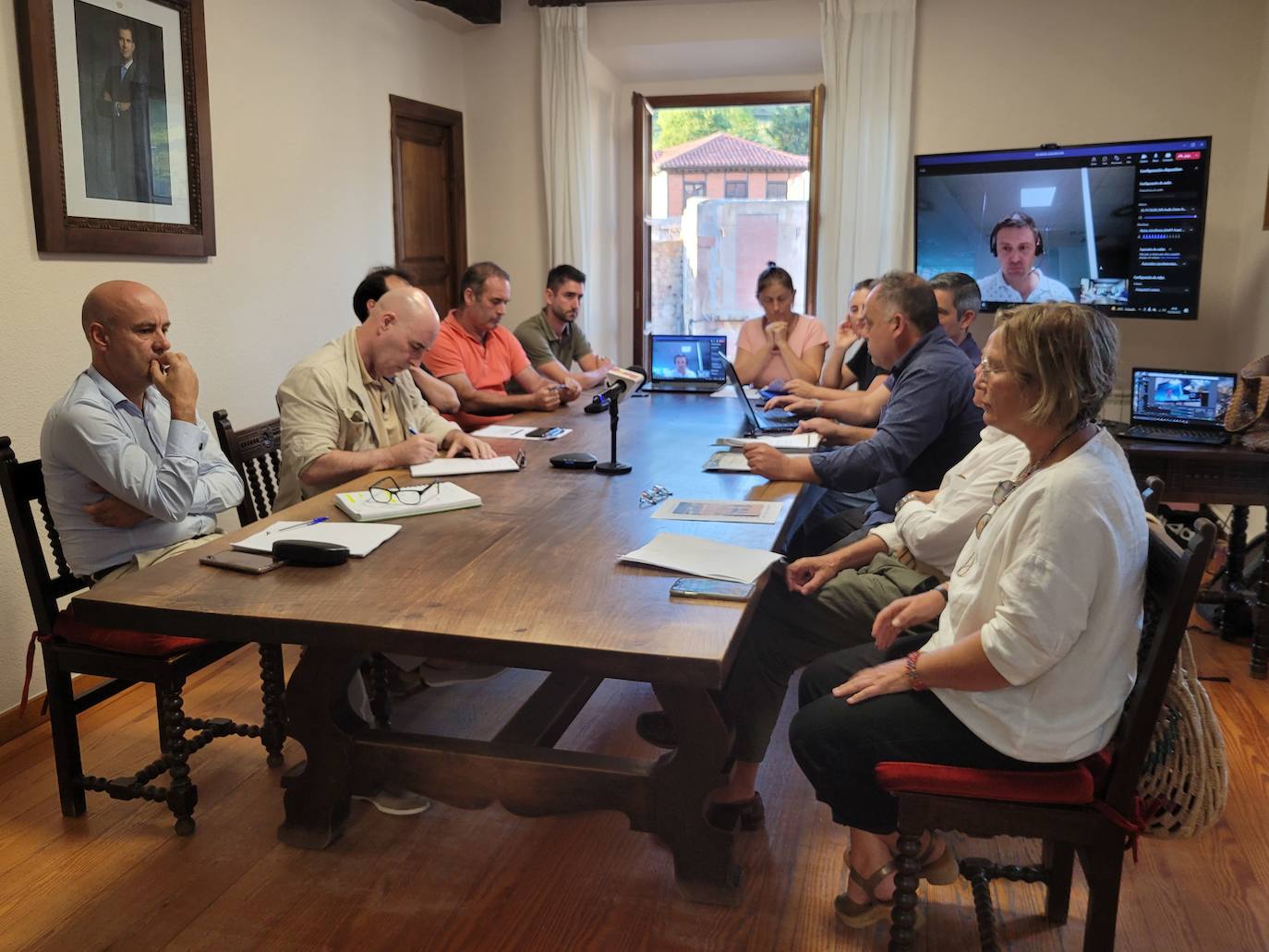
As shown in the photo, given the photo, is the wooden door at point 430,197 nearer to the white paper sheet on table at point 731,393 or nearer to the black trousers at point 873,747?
the white paper sheet on table at point 731,393

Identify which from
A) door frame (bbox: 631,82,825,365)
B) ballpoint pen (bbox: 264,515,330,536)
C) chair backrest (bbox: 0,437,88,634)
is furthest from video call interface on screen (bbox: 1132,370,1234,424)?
chair backrest (bbox: 0,437,88,634)

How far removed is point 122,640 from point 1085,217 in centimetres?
425

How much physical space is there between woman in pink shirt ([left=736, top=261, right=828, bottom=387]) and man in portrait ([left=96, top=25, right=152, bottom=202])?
8.76ft

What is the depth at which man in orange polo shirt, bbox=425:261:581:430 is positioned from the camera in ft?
13.6

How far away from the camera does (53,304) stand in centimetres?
296

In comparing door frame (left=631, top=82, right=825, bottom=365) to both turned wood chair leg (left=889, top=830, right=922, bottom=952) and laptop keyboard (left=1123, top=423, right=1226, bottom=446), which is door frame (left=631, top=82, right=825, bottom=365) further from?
turned wood chair leg (left=889, top=830, right=922, bottom=952)

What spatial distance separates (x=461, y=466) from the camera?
9.12ft

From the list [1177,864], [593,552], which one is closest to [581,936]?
[593,552]

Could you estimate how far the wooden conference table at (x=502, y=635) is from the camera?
63.3 inches

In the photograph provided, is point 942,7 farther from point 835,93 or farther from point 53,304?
point 53,304

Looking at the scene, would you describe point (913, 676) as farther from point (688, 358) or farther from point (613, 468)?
point (688, 358)

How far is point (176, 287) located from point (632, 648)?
264 centimetres

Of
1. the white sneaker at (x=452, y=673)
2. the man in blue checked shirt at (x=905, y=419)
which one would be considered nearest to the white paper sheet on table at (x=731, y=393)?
the man in blue checked shirt at (x=905, y=419)

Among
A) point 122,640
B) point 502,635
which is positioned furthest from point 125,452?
point 502,635
